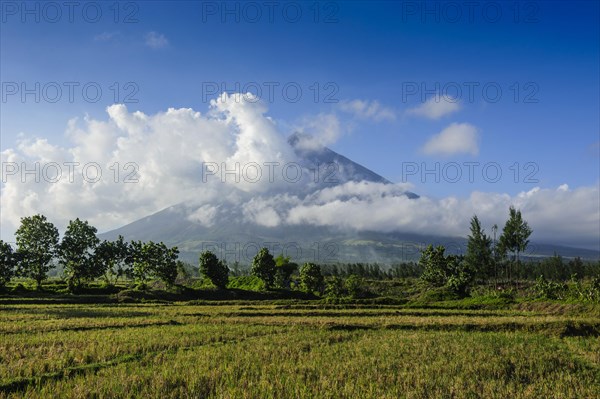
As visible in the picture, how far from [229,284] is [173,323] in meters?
73.6

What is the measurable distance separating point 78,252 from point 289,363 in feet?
264

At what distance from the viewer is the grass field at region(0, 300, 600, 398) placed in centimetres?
1252

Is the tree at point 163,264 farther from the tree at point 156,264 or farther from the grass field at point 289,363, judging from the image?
the grass field at point 289,363

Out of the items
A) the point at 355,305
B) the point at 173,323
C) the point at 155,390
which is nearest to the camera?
the point at 155,390

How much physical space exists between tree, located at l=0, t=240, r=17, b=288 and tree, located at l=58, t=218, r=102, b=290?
8.42m

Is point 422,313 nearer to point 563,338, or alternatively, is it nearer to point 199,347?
point 563,338

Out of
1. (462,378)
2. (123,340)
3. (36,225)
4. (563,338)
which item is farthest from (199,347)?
(36,225)

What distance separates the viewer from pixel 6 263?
Answer: 73.1 m

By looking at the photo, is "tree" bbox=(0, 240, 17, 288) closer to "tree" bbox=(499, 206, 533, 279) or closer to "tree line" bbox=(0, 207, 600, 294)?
"tree line" bbox=(0, 207, 600, 294)

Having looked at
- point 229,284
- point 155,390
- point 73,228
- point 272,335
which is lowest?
point 229,284

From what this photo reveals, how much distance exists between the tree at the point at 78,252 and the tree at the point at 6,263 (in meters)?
8.42

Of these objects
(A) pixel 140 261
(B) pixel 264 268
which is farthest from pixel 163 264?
(B) pixel 264 268

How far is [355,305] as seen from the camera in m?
55.4

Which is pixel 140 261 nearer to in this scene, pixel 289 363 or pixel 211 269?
pixel 211 269
